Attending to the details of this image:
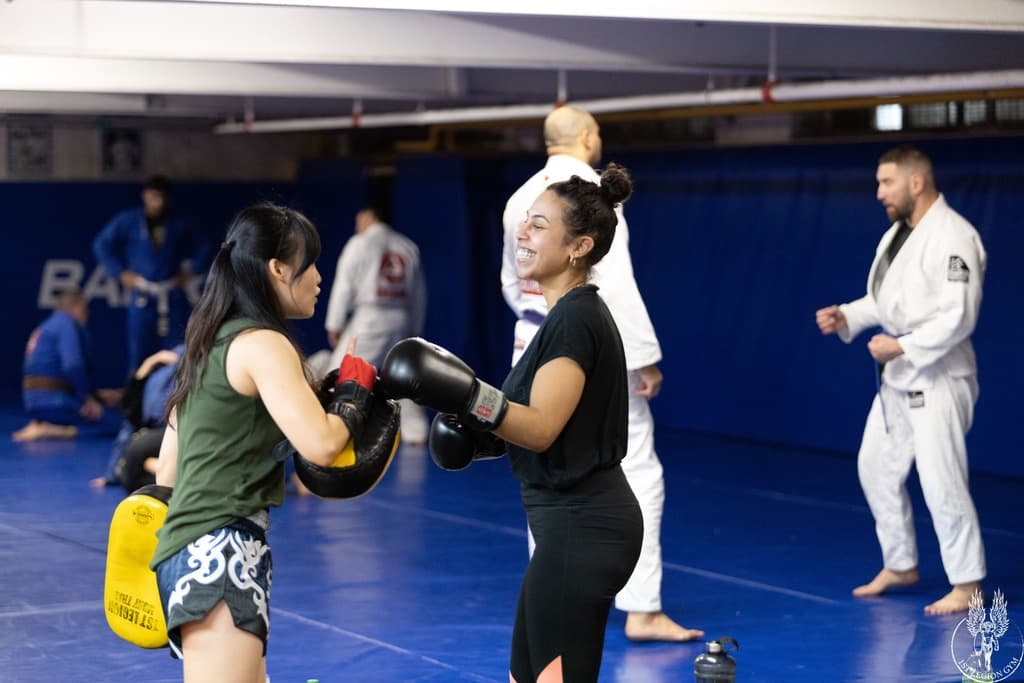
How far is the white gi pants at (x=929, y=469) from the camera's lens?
19.9 ft

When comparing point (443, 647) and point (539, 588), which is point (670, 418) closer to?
point (443, 647)

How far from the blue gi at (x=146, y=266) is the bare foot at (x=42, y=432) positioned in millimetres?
664

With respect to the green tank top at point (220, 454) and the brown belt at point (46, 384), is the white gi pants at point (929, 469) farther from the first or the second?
the brown belt at point (46, 384)

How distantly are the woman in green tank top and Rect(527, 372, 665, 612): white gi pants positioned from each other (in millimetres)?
2513

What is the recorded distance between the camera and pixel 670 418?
39.7 ft

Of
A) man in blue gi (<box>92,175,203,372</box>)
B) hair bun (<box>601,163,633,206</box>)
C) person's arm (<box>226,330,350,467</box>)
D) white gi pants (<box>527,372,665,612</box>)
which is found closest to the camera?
person's arm (<box>226,330,350,467</box>)

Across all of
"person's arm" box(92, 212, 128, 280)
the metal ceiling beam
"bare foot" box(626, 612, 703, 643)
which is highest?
the metal ceiling beam

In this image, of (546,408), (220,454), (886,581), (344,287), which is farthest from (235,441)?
(344,287)

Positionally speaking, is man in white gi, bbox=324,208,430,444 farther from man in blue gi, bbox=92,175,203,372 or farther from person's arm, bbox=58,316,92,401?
person's arm, bbox=58,316,92,401

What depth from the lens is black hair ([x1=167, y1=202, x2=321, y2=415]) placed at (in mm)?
3096

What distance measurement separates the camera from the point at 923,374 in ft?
20.4

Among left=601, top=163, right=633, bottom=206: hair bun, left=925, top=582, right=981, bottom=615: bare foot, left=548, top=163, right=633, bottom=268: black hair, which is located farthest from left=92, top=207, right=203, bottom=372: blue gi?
left=548, top=163, right=633, bottom=268: black hair

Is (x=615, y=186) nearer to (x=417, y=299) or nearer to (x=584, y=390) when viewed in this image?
(x=584, y=390)

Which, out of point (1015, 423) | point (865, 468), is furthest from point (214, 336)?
point (1015, 423)
